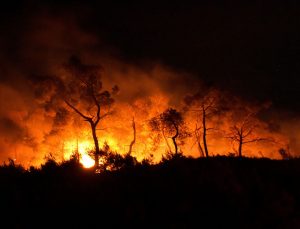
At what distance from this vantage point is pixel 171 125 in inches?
1262

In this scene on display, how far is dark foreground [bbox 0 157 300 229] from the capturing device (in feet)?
29.3

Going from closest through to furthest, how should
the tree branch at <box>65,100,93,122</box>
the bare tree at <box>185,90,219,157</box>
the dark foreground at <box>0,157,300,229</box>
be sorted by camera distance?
the dark foreground at <box>0,157,300,229</box>, the tree branch at <box>65,100,93,122</box>, the bare tree at <box>185,90,219,157</box>

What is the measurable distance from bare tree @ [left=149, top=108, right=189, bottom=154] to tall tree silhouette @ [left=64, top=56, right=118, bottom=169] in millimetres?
4486

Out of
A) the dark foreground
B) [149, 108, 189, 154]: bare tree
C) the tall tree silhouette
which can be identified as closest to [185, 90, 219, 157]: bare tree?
[149, 108, 189, 154]: bare tree

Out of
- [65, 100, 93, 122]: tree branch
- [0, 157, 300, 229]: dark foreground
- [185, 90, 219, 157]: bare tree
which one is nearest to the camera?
[0, 157, 300, 229]: dark foreground

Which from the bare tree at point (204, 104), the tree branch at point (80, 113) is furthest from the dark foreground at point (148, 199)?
the bare tree at point (204, 104)

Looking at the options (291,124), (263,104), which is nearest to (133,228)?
(263,104)

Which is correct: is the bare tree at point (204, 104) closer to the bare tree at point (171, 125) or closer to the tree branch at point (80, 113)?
the bare tree at point (171, 125)

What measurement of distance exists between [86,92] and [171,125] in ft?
25.3

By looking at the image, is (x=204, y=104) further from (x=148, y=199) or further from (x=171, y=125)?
(x=148, y=199)

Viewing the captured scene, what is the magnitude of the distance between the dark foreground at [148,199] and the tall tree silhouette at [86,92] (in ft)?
67.0

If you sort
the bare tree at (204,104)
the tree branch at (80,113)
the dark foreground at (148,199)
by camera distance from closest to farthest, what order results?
the dark foreground at (148,199)
the tree branch at (80,113)
the bare tree at (204,104)

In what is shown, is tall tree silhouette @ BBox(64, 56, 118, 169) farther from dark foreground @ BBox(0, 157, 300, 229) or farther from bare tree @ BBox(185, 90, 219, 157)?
dark foreground @ BBox(0, 157, 300, 229)

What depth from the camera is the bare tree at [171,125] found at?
31766 millimetres
